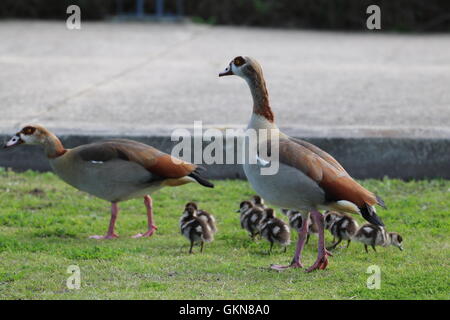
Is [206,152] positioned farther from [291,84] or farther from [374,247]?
[291,84]

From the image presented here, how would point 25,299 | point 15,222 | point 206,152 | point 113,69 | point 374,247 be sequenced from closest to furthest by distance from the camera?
point 25,299
point 374,247
point 15,222
point 206,152
point 113,69

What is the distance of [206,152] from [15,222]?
2.44 m

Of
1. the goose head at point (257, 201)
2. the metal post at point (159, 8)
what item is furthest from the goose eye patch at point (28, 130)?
Result: the metal post at point (159, 8)

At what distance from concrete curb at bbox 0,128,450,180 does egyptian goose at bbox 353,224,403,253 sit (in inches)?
98.6

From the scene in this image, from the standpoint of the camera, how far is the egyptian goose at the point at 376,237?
7.14 m

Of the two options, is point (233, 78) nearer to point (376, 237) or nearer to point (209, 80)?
point (209, 80)

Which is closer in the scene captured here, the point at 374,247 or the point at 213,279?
the point at 213,279

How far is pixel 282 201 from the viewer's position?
6840 mm

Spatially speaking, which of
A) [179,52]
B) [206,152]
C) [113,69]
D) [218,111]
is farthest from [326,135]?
[179,52]

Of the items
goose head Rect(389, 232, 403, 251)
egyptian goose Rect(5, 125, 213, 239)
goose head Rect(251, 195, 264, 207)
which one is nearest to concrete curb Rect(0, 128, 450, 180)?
goose head Rect(251, 195, 264, 207)

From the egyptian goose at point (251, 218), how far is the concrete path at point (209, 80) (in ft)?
7.08

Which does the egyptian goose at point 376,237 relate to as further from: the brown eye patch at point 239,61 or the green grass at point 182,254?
the brown eye patch at point 239,61

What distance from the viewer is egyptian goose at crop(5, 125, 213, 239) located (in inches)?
304

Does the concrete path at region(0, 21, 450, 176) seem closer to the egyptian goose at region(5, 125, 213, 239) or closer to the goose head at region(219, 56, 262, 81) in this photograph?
the egyptian goose at region(5, 125, 213, 239)
